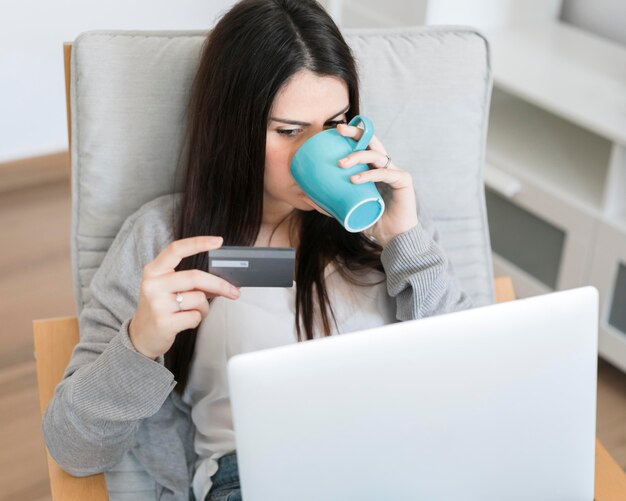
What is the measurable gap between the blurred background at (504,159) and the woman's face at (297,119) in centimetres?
92

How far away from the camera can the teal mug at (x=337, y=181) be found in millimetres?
1147

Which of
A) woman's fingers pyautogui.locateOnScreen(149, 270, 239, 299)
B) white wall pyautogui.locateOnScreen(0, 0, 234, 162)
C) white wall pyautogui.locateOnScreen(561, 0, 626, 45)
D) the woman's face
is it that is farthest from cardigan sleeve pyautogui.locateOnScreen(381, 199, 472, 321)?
white wall pyautogui.locateOnScreen(0, 0, 234, 162)

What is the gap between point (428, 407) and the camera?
0.88 m

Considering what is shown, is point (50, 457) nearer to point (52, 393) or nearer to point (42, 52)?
point (52, 393)

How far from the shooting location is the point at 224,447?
132 cm

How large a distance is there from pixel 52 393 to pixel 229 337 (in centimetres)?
30

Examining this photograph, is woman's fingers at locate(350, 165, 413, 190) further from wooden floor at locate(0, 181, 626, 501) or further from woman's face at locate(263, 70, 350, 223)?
wooden floor at locate(0, 181, 626, 501)

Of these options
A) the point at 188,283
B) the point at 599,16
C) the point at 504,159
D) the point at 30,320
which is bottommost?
the point at 30,320

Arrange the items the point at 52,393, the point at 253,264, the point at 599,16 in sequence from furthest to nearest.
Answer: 1. the point at 599,16
2. the point at 52,393
3. the point at 253,264

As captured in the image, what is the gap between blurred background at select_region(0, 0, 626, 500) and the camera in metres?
→ 2.18

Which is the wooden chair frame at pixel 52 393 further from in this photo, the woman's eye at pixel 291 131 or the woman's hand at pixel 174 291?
the woman's eye at pixel 291 131

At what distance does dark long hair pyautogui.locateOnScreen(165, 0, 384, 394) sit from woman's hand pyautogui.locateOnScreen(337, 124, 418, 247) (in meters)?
0.07

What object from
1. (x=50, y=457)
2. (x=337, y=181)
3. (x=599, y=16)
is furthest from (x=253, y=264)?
(x=599, y=16)

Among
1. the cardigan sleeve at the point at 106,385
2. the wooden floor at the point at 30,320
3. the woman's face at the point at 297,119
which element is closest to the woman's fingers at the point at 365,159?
the woman's face at the point at 297,119
